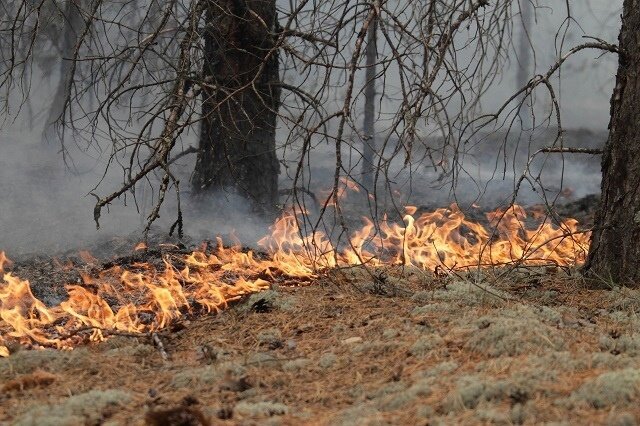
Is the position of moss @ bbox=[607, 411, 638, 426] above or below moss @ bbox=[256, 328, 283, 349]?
above

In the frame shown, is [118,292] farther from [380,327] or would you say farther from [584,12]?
[584,12]

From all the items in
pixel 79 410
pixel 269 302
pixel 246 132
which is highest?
pixel 246 132

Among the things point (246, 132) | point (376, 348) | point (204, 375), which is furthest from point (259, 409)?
point (246, 132)

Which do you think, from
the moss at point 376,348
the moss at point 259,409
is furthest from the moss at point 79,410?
the moss at point 376,348

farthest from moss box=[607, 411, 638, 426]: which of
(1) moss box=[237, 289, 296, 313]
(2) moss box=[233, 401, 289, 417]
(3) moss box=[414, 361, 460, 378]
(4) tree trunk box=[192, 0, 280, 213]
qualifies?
(4) tree trunk box=[192, 0, 280, 213]

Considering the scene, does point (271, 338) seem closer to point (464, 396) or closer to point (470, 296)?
point (470, 296)

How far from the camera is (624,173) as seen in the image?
224 inches

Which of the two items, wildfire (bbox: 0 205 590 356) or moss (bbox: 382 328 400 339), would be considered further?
wildfire (bbox: 0 205 590 356)

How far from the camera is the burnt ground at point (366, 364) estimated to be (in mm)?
3250

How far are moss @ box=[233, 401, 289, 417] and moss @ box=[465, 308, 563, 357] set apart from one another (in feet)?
3.88

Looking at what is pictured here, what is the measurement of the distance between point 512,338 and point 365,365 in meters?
0.80

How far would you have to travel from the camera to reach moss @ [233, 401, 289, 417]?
11.1 ft

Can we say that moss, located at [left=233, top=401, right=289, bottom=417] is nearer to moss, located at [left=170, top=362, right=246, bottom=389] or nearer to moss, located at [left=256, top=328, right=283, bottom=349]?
moss, located at [left=170, top=362, right=246, bottom=389]

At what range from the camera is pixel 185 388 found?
380cm
